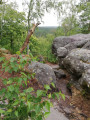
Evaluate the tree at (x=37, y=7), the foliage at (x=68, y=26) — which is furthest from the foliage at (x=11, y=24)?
the foliage at (x=68, y=26)

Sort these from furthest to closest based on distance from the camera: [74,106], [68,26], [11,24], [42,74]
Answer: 1. [68,26]
2. [11,24]
3. [42,74]
4. [74,106]

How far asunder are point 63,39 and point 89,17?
11627 mm

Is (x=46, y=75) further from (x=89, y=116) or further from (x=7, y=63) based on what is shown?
(x=7, y=63)

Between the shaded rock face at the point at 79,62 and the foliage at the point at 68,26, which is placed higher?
the foliage at the point at 68,26

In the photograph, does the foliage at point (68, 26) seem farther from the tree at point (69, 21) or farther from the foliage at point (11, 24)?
the foliage at point (11, 24)

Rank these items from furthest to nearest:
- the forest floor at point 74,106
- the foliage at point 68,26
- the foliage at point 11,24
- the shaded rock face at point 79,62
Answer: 1. the foliage at point 68,26
2. the foliage at point 11,24
3. the shaded rock face at point 79,62
4. the forest floor at point 74,106

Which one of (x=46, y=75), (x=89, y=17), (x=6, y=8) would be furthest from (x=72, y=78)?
(x=89, y=17)

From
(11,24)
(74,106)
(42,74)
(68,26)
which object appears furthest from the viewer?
(68,26)

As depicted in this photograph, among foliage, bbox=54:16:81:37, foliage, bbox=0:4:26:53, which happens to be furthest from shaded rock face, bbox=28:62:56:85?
foliage, bbox=54:16:81:37

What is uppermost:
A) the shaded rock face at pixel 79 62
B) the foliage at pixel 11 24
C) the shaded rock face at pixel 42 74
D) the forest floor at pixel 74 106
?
the foliage at pixel 11 24

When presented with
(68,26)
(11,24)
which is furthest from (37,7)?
(68,26)

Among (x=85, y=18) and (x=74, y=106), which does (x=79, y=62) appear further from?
(x=85, y=18)

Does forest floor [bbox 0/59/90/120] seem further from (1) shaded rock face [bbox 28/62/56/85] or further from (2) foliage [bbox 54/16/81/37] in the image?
(2) foliage [bbox 54/16/81/37]

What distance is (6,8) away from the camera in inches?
492
